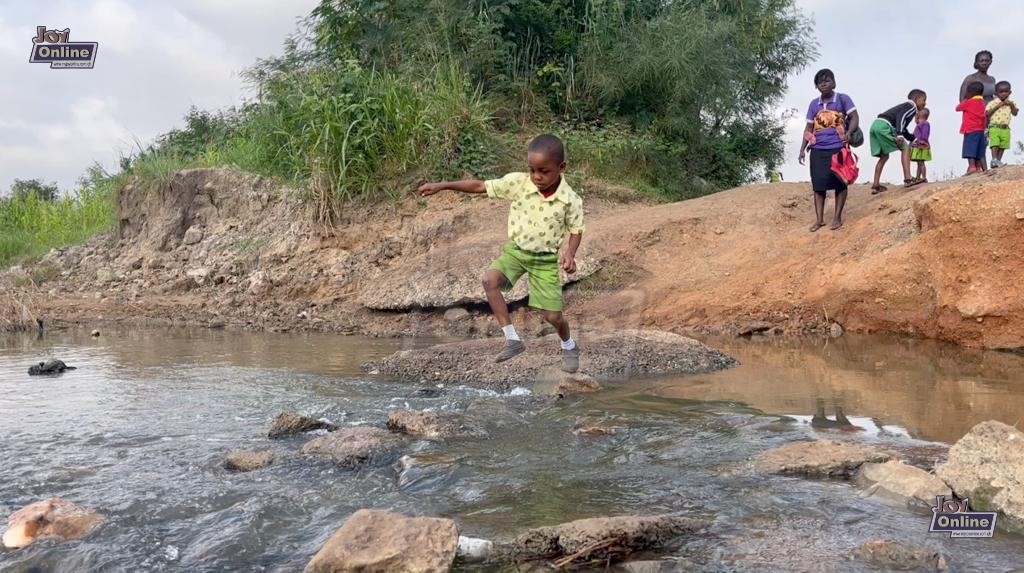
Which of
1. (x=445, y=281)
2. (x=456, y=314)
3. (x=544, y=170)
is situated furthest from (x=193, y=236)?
(x=544, y=170)

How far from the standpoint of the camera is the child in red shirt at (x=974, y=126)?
30.5ft

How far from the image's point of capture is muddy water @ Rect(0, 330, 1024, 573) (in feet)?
8.88

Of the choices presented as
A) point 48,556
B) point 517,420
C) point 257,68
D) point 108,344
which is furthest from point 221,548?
point 257,68

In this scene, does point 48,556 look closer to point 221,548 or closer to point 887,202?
point 221,548

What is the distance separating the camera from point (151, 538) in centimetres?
284

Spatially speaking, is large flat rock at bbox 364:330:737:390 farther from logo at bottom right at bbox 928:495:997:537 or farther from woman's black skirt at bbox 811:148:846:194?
woman's black skirt at bbox 811:148:846:194

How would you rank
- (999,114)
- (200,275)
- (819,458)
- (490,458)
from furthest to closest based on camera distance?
1. (200,275)
2. (999,114)
3. (490,458)
4. (819,458)

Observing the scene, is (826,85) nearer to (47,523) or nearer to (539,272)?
(539,272)

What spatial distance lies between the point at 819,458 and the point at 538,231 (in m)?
2.59

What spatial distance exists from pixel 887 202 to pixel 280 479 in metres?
7.48

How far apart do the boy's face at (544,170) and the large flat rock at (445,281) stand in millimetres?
3441

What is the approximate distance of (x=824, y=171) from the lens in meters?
8.64

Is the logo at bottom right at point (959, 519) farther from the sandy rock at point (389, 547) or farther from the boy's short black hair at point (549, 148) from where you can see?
the boy's short black hair at point (549, 148)

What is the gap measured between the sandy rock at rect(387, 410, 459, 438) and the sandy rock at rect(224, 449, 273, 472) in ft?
2.40
